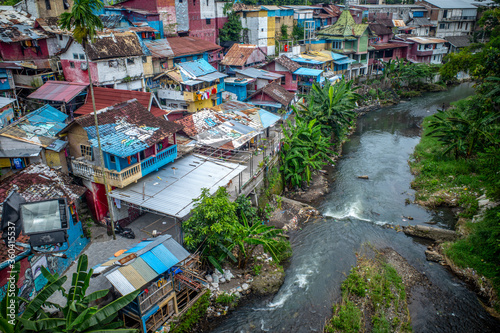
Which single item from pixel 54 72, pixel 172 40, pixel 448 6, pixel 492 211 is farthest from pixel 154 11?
pixel 448 6

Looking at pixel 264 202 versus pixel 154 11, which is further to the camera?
pixel 154 11

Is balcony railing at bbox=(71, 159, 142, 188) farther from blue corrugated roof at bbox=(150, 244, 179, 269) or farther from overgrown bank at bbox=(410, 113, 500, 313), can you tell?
overgrown bank at bbox=(410, 113, 500, 313)

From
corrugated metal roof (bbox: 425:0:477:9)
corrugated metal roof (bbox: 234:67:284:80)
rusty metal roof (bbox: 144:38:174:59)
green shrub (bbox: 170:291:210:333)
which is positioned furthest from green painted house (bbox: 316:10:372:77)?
green shrub (bbox: 170:291:210:333)

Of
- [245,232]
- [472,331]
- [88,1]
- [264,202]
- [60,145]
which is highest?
[88,1]

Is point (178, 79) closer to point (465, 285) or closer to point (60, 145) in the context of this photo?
point (60, 145)

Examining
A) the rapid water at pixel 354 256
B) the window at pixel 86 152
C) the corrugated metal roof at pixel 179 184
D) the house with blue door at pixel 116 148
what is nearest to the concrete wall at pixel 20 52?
the house with blue door at pixel 116 148
